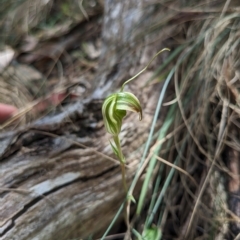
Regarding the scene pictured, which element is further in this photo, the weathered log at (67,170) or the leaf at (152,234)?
the leaf at (152,234)

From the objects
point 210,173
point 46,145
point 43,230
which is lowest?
point 210,173

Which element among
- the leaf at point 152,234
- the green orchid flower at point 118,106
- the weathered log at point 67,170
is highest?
the green orchid flower at point 118,106

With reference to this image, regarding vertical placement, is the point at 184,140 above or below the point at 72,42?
below

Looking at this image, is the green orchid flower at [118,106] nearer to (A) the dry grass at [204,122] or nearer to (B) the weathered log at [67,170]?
(B) the weathered log at [67,170]

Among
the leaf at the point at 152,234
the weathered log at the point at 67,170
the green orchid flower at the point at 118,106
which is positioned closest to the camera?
the green orchid flower at the point at 118,106

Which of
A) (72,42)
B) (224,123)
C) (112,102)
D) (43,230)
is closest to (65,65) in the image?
(72,42)

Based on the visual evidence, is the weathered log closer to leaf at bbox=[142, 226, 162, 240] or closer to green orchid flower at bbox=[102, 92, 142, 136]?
leaf at bbox=[142, 226, 162, 240]

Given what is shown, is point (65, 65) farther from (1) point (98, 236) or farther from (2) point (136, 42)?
(1) point (98, 236)

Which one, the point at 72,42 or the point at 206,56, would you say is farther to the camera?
the point at 72,42

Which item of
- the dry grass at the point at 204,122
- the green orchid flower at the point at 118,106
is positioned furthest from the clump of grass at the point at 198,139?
the green orchid flower at the point at 118,106

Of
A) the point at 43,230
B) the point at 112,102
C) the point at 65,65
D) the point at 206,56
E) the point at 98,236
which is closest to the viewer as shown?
the point at 112,102
